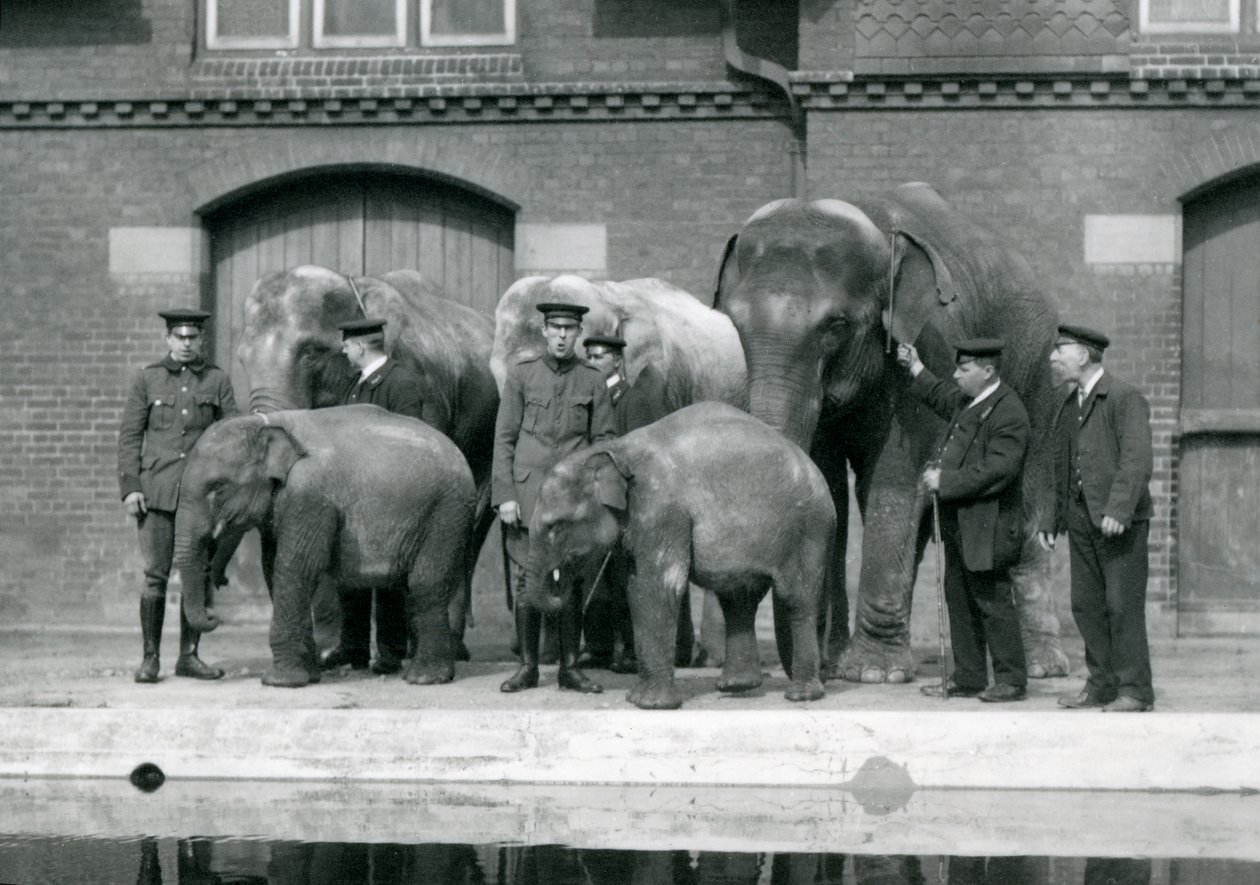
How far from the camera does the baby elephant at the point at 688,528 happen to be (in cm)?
1103

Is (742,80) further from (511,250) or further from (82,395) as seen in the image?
(82,395)

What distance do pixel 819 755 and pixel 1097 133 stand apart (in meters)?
8.32

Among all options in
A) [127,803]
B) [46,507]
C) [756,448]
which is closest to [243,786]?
[127,803]

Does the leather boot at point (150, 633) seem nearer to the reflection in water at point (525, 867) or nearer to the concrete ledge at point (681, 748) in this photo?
the concrete ledge at point (681, 748)

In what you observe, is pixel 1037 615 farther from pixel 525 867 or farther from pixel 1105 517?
pixel 525 867

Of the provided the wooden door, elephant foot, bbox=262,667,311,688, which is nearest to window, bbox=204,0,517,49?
the wooden door

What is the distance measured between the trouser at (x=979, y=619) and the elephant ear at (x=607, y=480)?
1.75 m

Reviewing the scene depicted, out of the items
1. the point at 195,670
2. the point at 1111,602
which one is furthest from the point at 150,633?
the point at 1111,602

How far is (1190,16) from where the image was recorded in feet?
56.6

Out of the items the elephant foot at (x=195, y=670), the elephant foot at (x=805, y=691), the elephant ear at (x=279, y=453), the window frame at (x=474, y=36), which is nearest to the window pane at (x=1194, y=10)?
the window frame at (x=474, y=36)

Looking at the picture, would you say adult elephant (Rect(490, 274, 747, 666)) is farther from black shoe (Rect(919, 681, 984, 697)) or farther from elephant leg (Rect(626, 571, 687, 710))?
elephant leg (Rect(626, 571, 687, 710))

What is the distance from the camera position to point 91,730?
1059 cm

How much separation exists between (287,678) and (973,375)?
388 cm

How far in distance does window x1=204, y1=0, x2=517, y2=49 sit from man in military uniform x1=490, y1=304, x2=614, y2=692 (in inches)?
267
